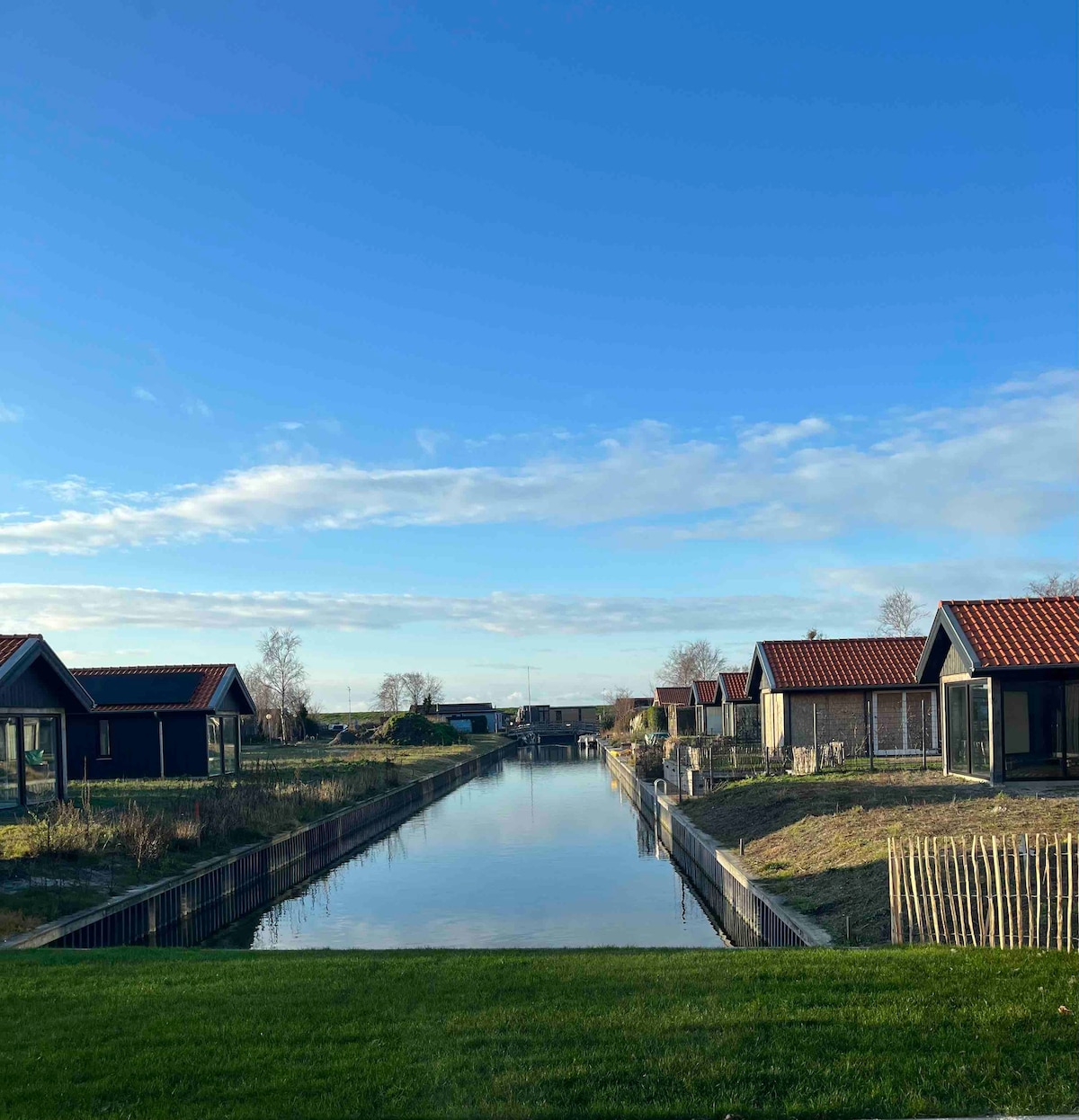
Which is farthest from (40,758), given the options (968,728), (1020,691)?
(1020,691)

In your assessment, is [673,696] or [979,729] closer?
[979,729]

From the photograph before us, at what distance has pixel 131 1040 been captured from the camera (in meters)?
7.43

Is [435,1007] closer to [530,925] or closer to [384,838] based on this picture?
[530,925]

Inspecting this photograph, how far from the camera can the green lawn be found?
245 inches

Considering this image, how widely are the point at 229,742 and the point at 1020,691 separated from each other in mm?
26406

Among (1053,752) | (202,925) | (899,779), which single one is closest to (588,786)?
(899,779)

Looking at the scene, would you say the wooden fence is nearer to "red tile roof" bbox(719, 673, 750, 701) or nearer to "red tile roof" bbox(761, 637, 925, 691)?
"red tile roof" bbox(761, 637, 925, 691)

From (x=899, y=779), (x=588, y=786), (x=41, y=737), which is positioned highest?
(x=41, y=737)

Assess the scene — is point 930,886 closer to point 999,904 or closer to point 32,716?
point 999,904

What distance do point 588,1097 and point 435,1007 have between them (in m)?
2.13

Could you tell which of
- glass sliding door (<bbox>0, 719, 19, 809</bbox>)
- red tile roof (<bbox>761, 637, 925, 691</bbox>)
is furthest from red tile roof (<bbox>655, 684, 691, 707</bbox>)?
glass sliding door (<bbox>0, 719, 19, 809</bbox>)

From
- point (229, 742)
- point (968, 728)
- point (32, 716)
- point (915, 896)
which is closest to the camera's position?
point (915, 896)

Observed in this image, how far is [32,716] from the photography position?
25.7m

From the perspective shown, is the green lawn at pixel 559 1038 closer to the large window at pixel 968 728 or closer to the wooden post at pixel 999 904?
the wooden post at pixel 999 904
